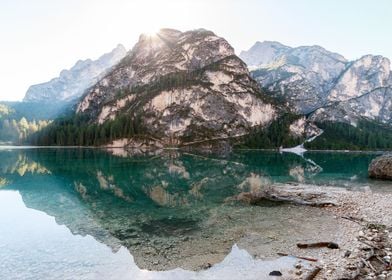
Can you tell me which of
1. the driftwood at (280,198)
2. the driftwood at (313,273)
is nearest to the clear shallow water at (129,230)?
the driftwood at (313,273)

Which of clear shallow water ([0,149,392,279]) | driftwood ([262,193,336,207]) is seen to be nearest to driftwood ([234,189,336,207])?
driftwood ([262,193,336,207])

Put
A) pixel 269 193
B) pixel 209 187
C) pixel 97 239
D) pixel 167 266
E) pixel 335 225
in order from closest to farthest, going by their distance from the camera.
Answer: pixel 167 266 < pixel 97 239 < pixel 335 225 < pixel 269 193 < pixel 209 187

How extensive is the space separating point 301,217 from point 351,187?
25.0 m

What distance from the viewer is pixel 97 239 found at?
94.0ft

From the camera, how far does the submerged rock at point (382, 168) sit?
211ft

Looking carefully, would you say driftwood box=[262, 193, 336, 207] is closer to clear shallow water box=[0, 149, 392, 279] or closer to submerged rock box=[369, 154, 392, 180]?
clear shallow water box=[0, 149, 392, 279]

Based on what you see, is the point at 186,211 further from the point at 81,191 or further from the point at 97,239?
the point at 81,191

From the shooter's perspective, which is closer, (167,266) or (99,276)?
(99,276)

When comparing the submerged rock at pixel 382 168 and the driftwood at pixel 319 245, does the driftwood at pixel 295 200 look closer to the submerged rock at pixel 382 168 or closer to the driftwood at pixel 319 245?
the driftwood at pixel 319 245

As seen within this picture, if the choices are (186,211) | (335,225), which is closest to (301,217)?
(335,225)

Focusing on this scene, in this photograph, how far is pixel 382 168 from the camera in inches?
2591

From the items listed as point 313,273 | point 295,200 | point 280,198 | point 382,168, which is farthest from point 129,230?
point 382,168

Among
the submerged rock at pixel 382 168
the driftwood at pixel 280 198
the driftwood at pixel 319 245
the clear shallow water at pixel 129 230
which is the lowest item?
the clear shallow water at pixel 129 230

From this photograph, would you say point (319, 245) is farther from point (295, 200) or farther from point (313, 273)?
point (295, 200)
